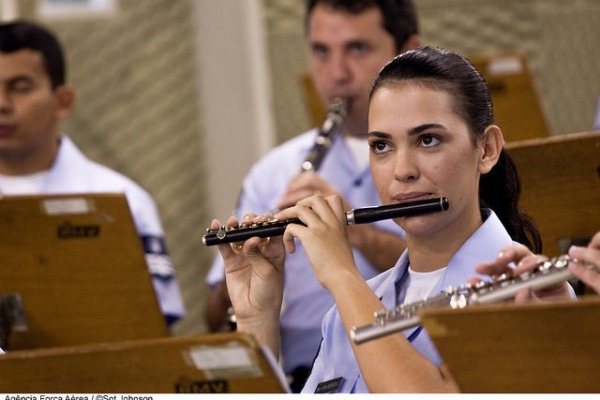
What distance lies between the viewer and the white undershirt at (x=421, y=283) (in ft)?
5.22

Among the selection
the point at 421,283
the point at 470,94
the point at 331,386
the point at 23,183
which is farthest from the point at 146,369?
the point at 23,183

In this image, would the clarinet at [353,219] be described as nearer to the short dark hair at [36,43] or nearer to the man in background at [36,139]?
the man in background at [36,139]

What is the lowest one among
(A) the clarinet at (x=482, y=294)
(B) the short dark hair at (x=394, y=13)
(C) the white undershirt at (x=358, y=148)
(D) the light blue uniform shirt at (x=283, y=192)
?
(D) the light blue uniform shirt at (x=283, y=192)

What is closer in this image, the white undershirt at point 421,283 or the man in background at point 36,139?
the white undershirt at point 421,283

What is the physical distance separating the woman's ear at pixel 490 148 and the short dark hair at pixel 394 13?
995 mm

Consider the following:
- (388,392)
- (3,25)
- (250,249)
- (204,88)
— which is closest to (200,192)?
(204,88)

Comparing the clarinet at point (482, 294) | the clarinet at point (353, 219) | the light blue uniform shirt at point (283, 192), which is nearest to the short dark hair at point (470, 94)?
the clarinet at point (353, 219)

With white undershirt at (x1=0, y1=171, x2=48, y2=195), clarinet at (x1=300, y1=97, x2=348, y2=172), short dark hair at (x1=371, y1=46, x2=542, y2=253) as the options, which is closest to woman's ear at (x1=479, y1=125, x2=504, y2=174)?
short dark hair at (x1=371, y1=46, x2=542, y2=253)

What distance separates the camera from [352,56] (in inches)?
102

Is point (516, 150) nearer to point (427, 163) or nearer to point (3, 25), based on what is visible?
point (427, 163)

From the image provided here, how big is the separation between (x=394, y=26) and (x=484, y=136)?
3.41ft

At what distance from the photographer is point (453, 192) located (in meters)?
1.57

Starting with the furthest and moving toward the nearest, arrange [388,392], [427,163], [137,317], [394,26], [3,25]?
1. [3,25]
2. [394,26]
3. [137,317]
4. [427,163]
5. [388,392]

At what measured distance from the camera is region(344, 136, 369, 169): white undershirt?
101 inches
